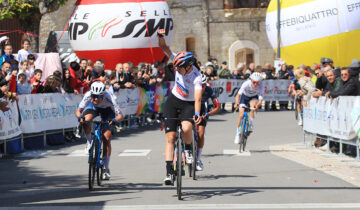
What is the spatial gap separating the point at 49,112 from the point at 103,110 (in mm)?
7525

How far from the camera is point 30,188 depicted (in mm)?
11781

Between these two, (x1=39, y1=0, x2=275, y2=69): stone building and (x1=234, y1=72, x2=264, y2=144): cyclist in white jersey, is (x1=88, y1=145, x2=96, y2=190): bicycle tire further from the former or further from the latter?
(x1=39, y1=0, x2=275, y2=69): stone building

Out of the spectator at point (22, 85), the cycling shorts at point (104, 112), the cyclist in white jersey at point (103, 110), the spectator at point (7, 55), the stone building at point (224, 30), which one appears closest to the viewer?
the cyclist in white jersey at point (103, 110)

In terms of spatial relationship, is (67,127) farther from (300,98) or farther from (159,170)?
(300,98)

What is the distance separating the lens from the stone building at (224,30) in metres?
50.1

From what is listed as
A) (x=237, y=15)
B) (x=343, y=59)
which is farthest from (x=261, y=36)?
(x=343, y=59)

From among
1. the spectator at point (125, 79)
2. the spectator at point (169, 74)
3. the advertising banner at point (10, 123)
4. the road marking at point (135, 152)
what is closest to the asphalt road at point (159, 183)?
the road marking at point (135, 152)

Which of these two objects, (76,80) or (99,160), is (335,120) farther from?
(76,80)

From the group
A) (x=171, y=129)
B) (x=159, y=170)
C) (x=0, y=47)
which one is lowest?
(x=159, y=170)

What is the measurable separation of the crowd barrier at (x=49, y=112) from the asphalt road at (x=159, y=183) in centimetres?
55

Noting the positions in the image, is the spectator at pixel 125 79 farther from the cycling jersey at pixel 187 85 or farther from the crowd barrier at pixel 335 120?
the cycling jersey at pixel 187 85

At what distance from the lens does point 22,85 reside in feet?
60.6

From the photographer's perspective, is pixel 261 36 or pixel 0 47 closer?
pixel 0 47

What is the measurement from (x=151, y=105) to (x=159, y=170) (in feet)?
43.2
